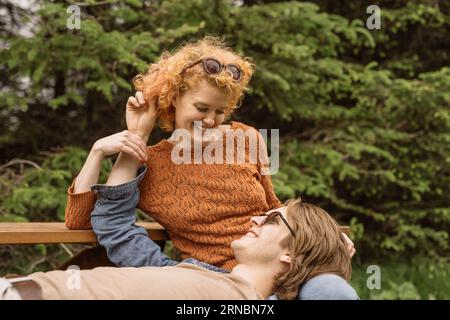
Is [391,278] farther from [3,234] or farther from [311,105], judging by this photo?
[3,234]

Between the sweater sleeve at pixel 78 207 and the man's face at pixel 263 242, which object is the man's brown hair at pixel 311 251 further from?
the sweater sleeve at pixel 78 207

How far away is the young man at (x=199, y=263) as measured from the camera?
1990 mm

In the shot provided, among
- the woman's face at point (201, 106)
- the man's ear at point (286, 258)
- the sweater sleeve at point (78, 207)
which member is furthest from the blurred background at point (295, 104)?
the man's ear at point (286, 258)

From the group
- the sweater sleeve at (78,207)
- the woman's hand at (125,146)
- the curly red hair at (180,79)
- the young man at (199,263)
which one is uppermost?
the curly red hair at (180,79)

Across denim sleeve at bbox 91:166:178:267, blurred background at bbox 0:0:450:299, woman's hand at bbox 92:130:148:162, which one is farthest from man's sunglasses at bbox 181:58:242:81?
blurred background at bbox 0:0:450:299

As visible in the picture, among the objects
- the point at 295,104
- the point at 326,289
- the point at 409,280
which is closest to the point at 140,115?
the point at 326,289

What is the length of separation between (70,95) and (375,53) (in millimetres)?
2694

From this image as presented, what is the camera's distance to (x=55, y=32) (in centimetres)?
390

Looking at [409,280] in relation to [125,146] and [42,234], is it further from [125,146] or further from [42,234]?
[42,234]

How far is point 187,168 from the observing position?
2543mm

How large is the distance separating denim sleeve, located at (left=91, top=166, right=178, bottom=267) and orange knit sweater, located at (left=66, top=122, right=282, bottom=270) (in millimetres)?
81

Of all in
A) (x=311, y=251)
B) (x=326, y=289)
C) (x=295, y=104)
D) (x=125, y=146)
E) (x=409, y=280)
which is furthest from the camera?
(x=409, y=280)

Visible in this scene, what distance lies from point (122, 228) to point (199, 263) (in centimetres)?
30

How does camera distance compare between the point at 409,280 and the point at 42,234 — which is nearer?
the point at 42,234
